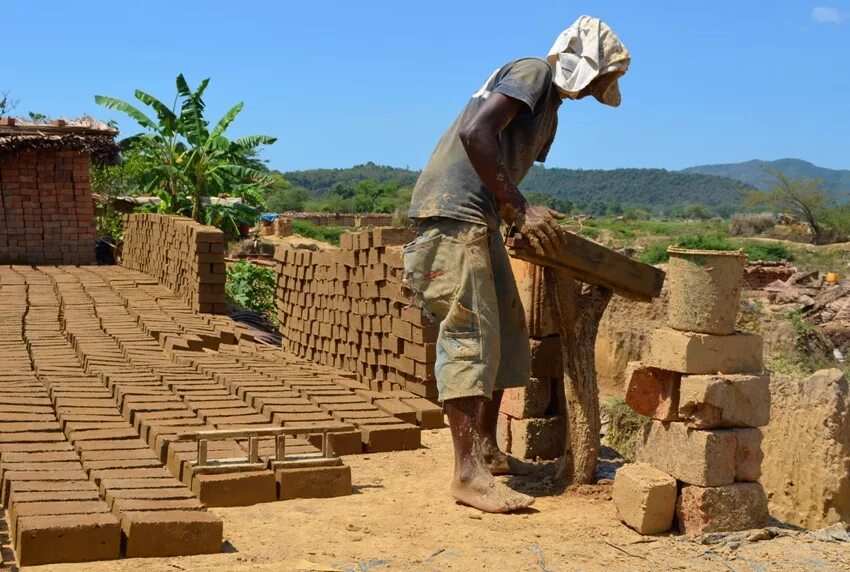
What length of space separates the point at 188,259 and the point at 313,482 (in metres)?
7.09

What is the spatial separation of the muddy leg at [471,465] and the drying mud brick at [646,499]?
36 centimetres

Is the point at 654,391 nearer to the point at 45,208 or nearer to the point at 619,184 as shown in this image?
the point at 45,208

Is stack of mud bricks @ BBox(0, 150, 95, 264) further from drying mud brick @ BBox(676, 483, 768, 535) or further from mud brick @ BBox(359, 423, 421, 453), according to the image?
drying mud brick @ BBox(676, 483, 768, 535)

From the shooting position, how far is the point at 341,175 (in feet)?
312

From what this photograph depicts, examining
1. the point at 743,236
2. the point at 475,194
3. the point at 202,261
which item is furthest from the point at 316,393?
the point at 743,236

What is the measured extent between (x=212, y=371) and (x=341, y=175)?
89.6m

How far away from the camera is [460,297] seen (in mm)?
3953

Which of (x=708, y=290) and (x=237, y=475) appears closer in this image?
(x=708, y=290)

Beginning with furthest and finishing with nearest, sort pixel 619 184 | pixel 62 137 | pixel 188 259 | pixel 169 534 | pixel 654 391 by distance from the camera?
1. pixel 619 184
2. pixel 62 137
3. pixel 188 259
4. pixel 654 391
5. pixel 169 534

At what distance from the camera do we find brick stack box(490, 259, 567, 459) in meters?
4.72

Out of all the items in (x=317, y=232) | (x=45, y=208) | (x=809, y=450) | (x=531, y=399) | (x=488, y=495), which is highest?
(x=45, y=208)

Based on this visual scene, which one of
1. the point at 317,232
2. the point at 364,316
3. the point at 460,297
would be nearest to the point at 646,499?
the point at 460,297

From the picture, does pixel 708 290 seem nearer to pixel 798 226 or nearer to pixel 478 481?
pixel 478 481

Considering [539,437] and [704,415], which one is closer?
[704,415]
